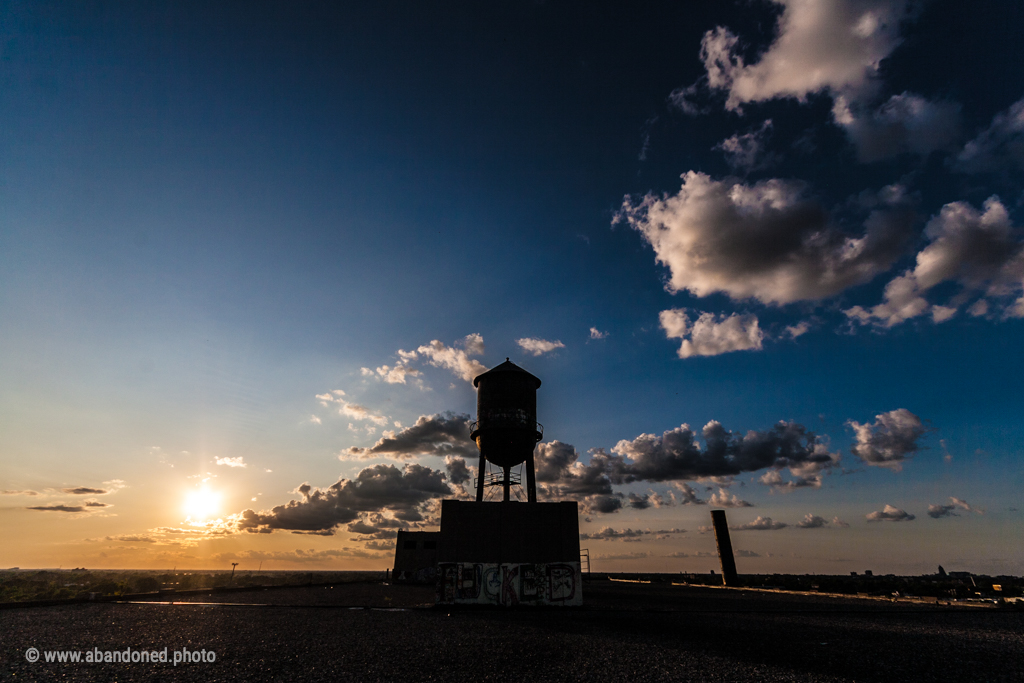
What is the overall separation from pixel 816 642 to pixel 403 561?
155 ft

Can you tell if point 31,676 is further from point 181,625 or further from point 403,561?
point 403,561

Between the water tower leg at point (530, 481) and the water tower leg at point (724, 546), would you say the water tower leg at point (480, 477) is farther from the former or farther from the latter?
the water tower leg at point (724, 546)

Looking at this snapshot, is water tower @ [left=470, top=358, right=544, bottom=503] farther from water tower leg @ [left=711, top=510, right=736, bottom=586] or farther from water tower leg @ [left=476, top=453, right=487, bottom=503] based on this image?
water tower leg @ [left=711, top=510, right=736, bottom=586]

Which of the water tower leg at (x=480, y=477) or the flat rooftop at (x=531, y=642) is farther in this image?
the water tower leg at (x=480, y=477)

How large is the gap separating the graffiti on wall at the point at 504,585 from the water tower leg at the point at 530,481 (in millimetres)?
3342

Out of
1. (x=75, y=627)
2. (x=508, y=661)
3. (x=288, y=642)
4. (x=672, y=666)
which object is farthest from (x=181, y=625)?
(x=672, y=666)

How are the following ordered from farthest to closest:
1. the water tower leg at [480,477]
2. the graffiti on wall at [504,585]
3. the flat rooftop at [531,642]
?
the water tower leg at [480,477] < the graffiti on wall at [504,585] < the flat rooftop at [531,642]

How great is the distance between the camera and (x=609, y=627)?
16.0m

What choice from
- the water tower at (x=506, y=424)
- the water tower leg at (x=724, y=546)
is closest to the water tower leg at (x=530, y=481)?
the water tower at (x=506, y=424)

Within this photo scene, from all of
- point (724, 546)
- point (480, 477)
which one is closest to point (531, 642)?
point (480, 477)

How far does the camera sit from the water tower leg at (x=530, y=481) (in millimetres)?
24348

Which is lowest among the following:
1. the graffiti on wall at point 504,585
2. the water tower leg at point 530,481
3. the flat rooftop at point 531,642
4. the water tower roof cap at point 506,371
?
the flat rooftop at point 531,642

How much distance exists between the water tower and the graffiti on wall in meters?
3.67

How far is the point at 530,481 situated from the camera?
82.5 ft
